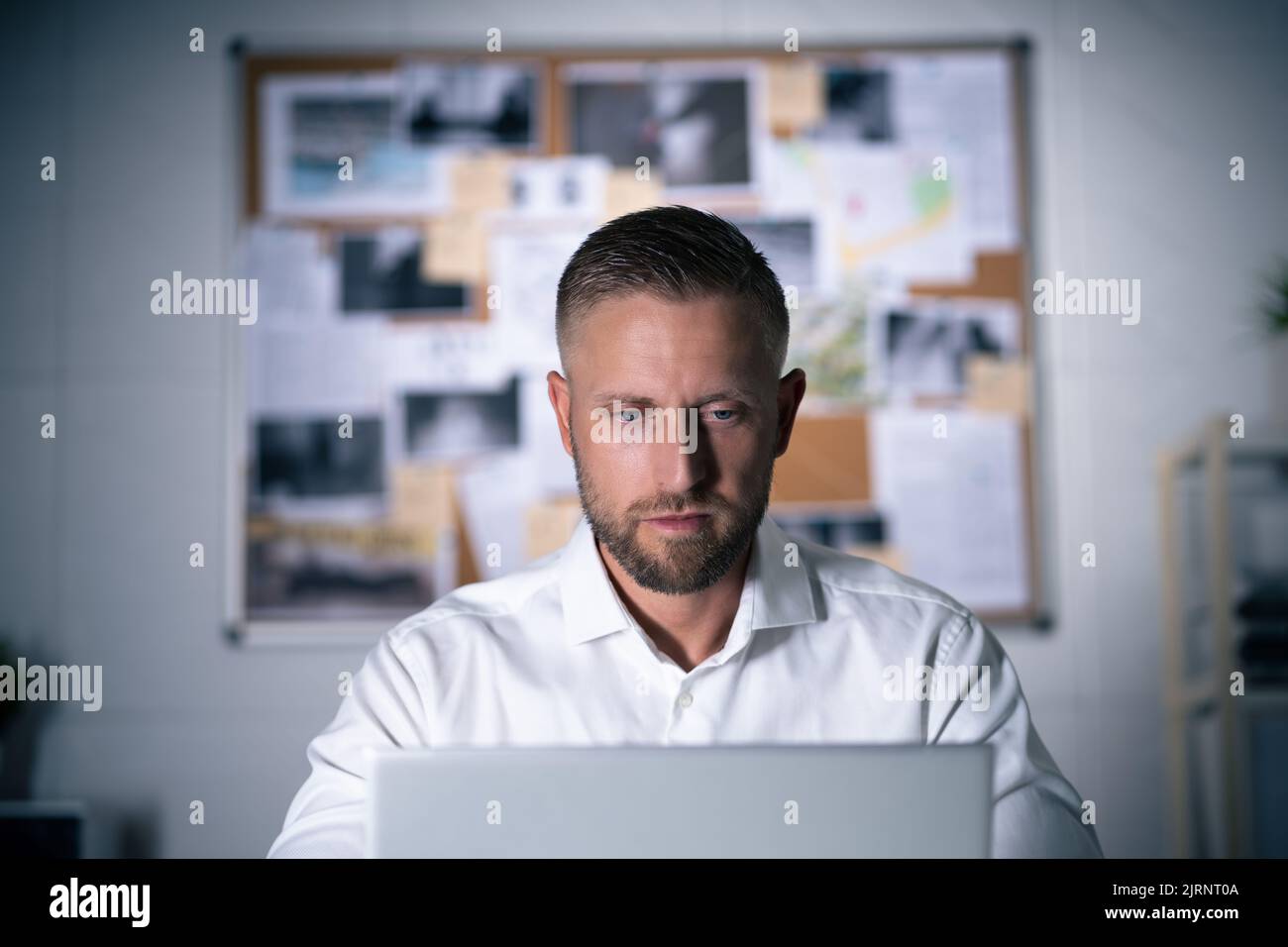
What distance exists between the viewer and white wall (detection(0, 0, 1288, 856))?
204 centimetres

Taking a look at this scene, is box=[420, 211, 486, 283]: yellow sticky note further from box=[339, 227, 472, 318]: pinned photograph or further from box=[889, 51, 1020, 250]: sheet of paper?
box=[889, 51, 1020, 250]: sheet of paper

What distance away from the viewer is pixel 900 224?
2.06 m

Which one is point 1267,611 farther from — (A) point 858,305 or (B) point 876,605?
(B) point 876,605

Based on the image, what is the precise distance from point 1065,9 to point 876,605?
142 cm

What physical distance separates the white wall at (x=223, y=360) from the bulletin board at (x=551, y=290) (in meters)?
0.07

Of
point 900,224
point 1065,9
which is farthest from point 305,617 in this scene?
point 1065,9

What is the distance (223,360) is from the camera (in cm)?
206

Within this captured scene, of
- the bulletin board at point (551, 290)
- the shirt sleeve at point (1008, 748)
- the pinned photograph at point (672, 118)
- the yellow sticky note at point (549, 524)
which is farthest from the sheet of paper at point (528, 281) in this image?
the shirt sleeve at point (1008, 748)

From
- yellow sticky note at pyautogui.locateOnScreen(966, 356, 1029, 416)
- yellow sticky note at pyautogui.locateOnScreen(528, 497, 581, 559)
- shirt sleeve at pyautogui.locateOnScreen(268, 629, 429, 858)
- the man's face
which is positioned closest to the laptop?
shirt sleeve at pyautogui.locateOnScreen(268, 629, 429, 858)

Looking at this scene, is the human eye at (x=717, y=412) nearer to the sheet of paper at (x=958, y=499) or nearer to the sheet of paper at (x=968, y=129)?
the sheet of paper at (x=958, y=499)

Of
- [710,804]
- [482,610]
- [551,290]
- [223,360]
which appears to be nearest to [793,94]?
[551,290]

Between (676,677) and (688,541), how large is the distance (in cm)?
15

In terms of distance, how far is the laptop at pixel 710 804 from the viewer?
643mm

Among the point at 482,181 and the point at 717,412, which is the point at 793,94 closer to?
the point at 482,181
